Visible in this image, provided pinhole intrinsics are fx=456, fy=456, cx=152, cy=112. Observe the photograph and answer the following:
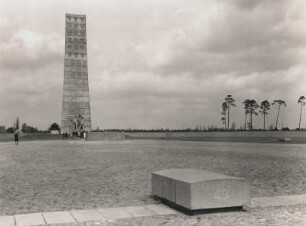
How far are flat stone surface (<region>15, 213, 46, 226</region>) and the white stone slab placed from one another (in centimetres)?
129

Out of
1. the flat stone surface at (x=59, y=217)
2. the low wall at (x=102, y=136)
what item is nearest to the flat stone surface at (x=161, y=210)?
the flat stone surface at (x=59, y=217)

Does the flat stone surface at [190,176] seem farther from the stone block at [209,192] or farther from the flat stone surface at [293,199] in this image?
the flat stone surface at [293,199]

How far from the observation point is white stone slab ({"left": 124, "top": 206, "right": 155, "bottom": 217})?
21.6 ft

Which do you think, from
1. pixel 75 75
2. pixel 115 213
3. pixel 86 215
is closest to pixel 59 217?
pixel 86 215

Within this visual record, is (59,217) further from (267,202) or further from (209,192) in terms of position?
(267,202)

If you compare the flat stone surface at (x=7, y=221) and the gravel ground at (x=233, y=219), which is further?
the flat stone surface at (x=7, y=221)

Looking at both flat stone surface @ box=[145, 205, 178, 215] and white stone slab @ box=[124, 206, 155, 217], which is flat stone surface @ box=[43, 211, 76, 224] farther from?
flat stone surface @ box=[145, 205, 178, 215]

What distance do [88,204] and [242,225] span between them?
2.81m

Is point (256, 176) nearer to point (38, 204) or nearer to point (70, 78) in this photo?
point (38, 204)

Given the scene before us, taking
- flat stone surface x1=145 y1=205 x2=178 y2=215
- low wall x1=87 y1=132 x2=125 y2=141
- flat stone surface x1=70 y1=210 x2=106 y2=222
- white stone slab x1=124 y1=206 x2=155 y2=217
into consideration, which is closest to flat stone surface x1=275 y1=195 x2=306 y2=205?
flat stone surface x1=145 y1=205 x2=178 y2=215

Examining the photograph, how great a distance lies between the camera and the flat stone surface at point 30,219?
6086 millimetres

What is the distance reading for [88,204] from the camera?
745cm

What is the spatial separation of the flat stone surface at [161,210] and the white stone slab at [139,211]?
0.29 ft

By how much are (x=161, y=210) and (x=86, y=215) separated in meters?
1.14
